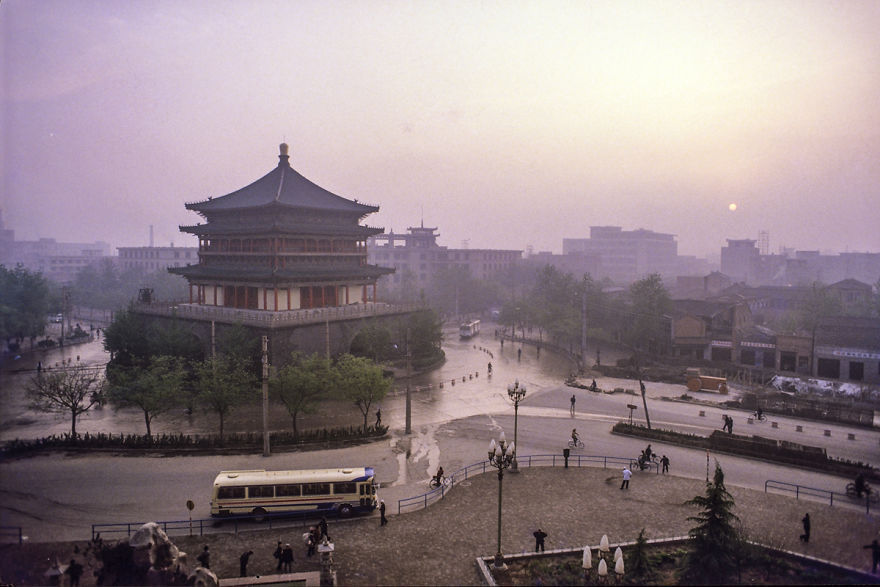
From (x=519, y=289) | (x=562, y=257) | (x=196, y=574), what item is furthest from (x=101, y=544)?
(x=562, y=257)

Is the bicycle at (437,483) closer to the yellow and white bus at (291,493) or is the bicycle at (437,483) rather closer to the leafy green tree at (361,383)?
the yellow and white bus at (291,493)

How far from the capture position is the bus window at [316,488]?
18.0 metres

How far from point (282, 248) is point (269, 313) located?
5.81m

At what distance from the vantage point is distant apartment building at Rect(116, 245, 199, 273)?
111375 millimetres

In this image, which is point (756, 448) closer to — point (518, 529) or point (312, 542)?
point (518, 529)

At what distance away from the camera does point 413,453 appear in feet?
81.1

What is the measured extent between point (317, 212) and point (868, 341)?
42.8 meters

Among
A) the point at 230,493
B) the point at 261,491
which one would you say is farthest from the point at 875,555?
the point at 230,493

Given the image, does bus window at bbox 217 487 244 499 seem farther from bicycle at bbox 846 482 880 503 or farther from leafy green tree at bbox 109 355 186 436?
bicycle at bbox 846 482 880 503

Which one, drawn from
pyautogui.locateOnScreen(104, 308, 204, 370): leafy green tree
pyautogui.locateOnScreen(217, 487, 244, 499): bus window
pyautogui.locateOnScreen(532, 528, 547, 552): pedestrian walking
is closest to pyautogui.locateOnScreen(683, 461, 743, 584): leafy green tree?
pyautogui.locateOnScreen(532, 528, 547, 552): pedestrian walking

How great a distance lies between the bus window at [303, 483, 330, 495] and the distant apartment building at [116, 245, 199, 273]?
102220mm

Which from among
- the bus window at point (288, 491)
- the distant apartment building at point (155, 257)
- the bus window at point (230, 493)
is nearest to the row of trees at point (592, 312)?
the bus window at point (288, 491)

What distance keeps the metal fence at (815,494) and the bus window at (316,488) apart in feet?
51.5

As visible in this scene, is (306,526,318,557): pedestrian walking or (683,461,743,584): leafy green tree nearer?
(683,461,743,584): leafy green tree
